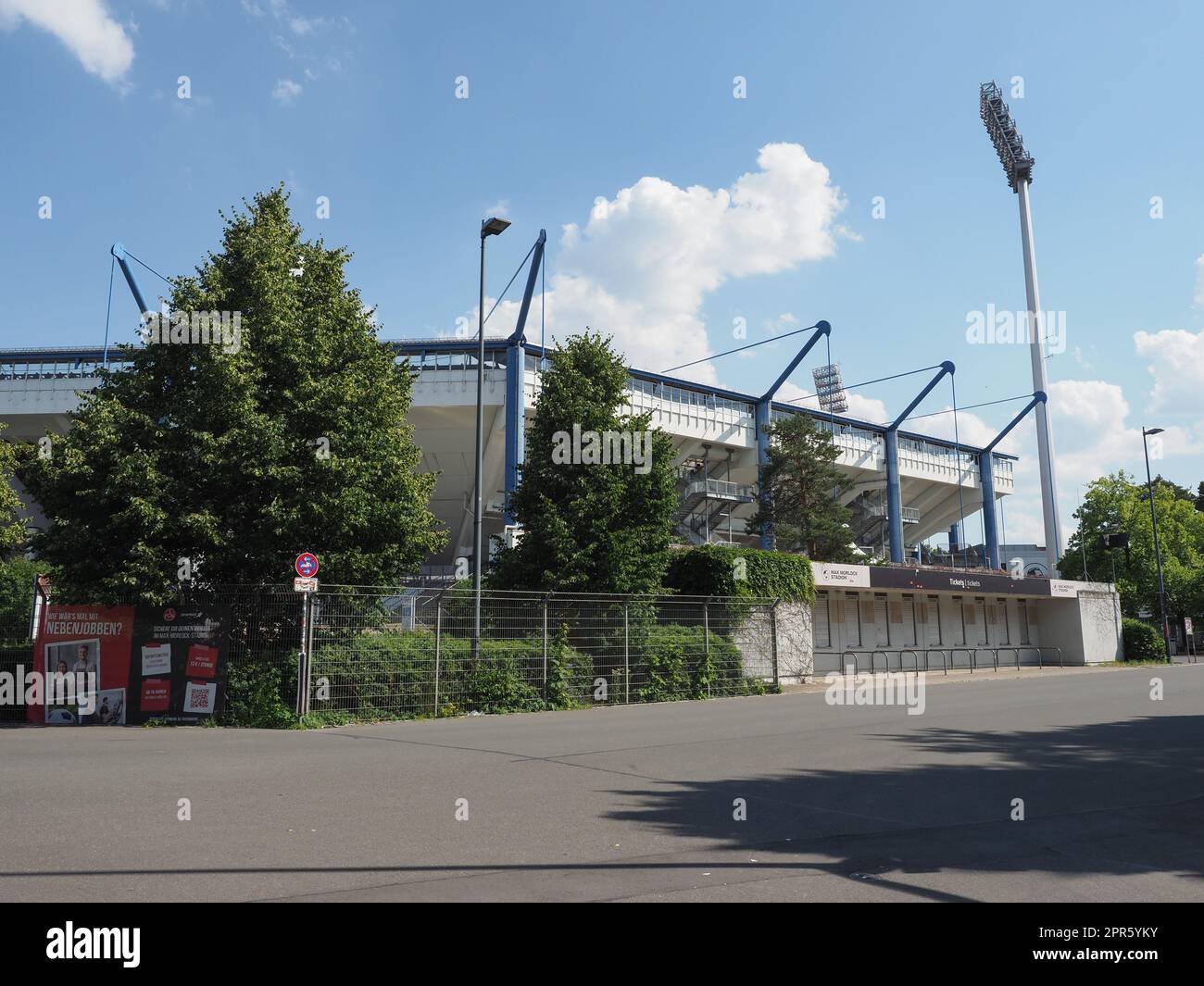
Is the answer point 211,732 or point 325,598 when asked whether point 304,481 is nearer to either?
point 325,598

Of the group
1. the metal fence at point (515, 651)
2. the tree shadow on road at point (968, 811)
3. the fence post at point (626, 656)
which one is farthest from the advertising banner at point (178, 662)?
the tree shadow on road at point (968, 811)

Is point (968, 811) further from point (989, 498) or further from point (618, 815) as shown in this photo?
point (989, 498)

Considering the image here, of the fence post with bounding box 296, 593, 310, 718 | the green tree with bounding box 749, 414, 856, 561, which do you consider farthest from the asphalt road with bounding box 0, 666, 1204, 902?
the green tree with bounding box 749, 414, 856, 561

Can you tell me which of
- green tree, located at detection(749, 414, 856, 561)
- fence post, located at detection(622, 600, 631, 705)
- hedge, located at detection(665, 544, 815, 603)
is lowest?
fence post, located at detection(622, 600, 631, 705)

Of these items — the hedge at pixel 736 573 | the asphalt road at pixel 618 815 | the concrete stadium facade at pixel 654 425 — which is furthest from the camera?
the concrete stadium facade at pixel 654 425

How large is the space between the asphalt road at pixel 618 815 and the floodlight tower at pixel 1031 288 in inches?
2304

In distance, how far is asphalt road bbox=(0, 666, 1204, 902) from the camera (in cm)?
524

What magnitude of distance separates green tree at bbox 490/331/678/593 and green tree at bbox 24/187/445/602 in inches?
183

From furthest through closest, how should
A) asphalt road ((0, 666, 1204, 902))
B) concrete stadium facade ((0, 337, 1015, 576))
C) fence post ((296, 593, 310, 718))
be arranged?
concrete stadium facade ((0, 337, 1015, 576)) < fence post ((296, 593, 310, 718)) < asphalt road ((0, 666, 1204, 902))

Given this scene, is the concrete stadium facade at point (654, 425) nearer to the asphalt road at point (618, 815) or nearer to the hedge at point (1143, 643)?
the hedge at point (1143, 643)

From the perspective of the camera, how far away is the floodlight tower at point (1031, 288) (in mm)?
66375

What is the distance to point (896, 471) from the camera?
6788 cm

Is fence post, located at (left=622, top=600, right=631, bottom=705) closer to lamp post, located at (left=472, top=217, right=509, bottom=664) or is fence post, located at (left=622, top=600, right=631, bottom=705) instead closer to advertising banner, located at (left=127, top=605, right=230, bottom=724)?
lamp post, located at (left=472, top=217, right=509, bottom=664)

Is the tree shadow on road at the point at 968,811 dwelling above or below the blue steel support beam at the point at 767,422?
below
